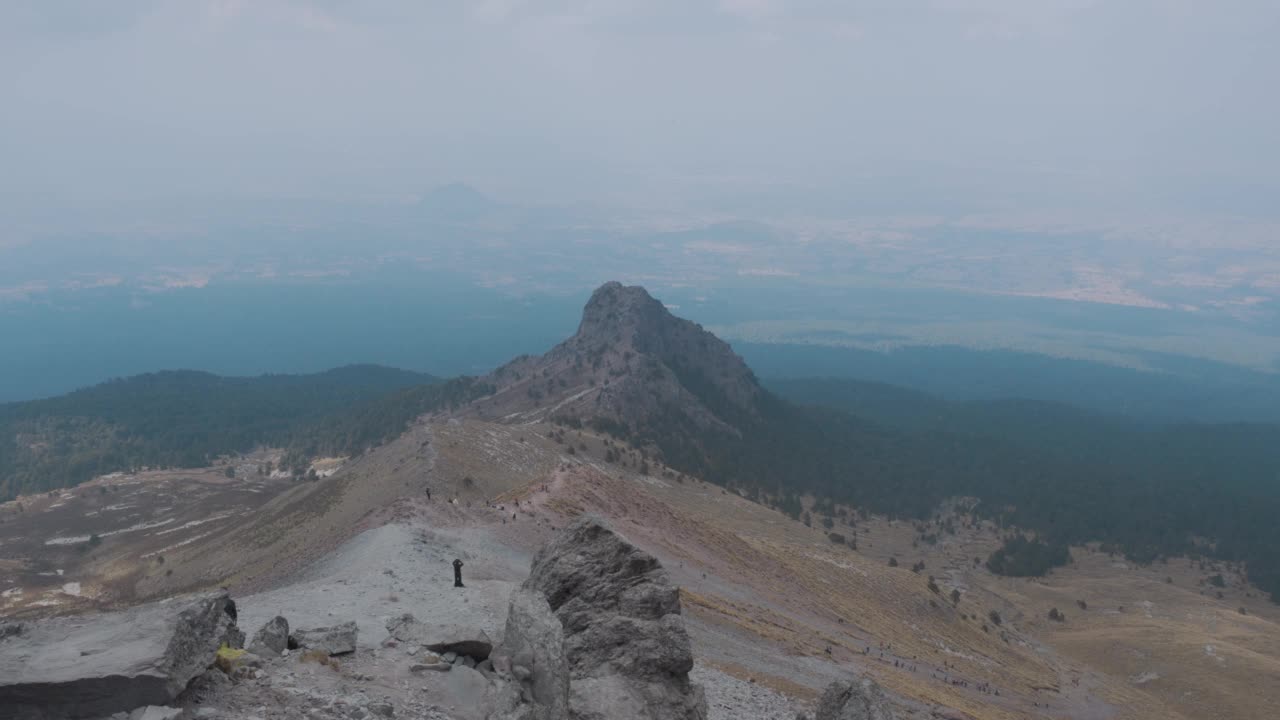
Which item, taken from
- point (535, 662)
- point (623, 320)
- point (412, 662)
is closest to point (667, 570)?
point (412, 662)

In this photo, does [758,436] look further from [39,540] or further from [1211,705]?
[39,540]

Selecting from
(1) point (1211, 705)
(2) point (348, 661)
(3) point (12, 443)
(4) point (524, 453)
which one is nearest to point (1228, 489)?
(1) point (1211, 705)

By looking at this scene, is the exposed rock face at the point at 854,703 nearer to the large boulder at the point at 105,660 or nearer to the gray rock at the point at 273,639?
the gray rock at the point at 273,639

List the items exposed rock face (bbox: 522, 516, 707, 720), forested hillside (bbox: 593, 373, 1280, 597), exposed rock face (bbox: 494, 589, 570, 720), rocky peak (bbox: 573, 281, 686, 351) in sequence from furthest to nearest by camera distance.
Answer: rocky peak (bbox: 573, 281, 686, 351), forested hillside (bbox: 593, 373, 1280, 597), exposed rock face (bbox: 522, 516, 707, 720), exposed rock face (bbox: 494, 589, 570, 720)

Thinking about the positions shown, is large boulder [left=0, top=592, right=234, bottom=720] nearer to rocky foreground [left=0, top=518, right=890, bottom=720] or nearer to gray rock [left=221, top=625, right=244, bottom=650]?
rocky foreground [left=0, top=518, right=890, bottom=720]

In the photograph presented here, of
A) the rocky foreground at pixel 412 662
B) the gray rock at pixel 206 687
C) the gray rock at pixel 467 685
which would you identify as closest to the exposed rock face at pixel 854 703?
the rocky foreground at pixel 412 662

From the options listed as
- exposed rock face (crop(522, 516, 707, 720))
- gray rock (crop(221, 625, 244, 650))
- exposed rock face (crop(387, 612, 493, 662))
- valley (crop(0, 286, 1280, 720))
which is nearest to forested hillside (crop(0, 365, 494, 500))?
valley (crop(0, 286, 1280, 720))

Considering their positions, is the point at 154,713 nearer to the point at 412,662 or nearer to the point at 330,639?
the point at 330,639
